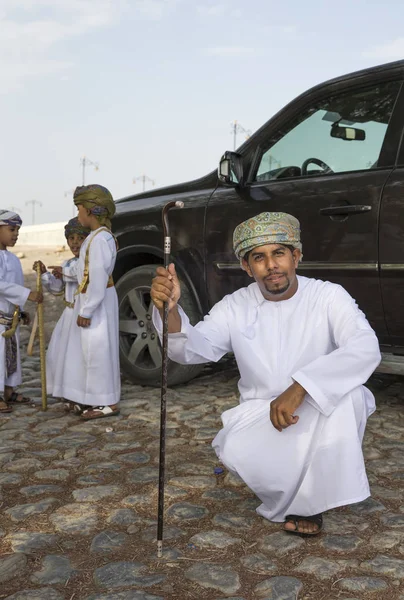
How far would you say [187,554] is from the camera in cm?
277

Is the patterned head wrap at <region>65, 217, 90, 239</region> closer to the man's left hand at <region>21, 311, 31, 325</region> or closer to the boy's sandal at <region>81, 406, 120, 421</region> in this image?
the man's left hand at <region>21, 311, 31, 325</region>

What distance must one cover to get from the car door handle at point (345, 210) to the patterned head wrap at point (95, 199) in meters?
1.48

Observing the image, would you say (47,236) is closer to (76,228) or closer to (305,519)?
(76,228)

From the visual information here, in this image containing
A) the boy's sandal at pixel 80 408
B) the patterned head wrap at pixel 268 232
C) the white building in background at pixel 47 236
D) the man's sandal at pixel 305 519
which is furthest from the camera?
the white building in background at pixel 47 236

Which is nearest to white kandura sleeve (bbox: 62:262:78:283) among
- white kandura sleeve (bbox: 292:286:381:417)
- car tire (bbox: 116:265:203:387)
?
car tire (bbox: 116:265:203:387)

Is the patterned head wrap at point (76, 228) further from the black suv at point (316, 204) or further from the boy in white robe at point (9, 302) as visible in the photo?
the black suv at point (316, 204)

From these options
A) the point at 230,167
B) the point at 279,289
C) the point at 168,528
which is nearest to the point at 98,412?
the point at 230,167

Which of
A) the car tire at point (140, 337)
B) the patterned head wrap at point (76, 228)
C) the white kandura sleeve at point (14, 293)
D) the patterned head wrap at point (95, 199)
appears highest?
the patterned head wrap at point (95, 199)

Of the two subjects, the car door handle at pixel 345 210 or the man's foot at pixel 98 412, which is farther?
the man's foot at pixel 98 412

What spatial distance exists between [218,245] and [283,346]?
2139 millimetres

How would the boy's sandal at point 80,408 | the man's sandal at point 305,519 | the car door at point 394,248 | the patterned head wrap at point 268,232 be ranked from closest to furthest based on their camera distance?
the man's sandal at point 305,519 < the patterned head wrap at point 268,232 < the car door at point 394,248 < the boy's sandal at point 80,408

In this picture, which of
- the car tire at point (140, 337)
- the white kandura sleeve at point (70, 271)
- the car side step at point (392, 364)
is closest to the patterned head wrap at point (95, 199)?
the white kandura sleeve at point (70, 271)

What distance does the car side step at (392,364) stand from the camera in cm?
435

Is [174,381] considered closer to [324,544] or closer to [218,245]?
[218,245]
